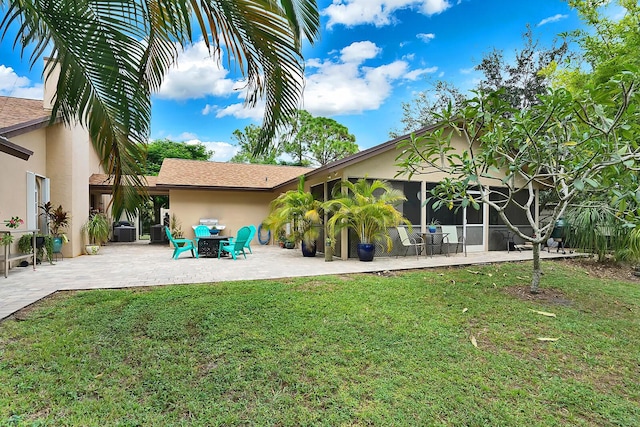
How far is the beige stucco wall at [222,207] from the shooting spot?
14359 millimetres

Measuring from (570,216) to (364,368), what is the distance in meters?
10.4

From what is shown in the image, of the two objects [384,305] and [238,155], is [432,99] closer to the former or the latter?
[238,155]

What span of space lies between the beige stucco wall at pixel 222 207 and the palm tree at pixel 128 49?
1173 centimetres

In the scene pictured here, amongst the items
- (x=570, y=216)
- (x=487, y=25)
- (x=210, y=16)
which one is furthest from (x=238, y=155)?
(x=210, y=16)

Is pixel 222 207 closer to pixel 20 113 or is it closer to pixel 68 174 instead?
pixel 68 174

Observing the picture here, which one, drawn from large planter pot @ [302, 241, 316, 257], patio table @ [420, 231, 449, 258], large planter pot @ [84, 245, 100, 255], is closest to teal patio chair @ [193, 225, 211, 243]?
large planter pot @ [84, 245, 100, 255]

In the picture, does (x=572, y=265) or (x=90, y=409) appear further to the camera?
(x=572, y=265)

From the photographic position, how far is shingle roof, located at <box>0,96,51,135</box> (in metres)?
8.28

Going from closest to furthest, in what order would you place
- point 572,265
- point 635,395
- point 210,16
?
point 210,16 < point 635,395 < point 572,265

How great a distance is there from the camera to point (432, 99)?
23688 mm

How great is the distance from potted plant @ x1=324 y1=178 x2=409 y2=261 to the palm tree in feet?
19.6

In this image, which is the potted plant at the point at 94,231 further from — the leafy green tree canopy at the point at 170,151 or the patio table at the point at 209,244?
the leafy green tree canopy at the point at 170,151

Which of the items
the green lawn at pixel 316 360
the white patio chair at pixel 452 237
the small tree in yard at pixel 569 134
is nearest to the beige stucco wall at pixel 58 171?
the green lawn at pixel 316 360

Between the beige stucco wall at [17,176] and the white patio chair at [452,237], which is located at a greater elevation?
the beige stucco wall at [17,176]
